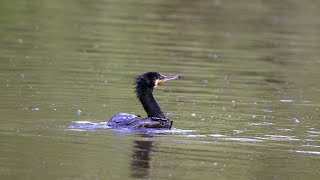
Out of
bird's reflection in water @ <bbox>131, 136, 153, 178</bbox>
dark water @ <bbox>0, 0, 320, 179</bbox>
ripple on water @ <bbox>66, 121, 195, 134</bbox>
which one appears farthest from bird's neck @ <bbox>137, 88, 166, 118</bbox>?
bird's reflection in water @ <bbox>131, 136, 153, 178</bbox>

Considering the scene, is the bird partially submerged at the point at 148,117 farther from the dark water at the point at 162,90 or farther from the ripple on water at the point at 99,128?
the dark water at the point at 162,90

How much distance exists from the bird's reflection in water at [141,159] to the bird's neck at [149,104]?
1.56 meters

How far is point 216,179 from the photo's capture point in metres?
11.1

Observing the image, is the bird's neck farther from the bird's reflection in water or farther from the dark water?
the bird's reflection in water

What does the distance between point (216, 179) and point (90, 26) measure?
1725 centimetres

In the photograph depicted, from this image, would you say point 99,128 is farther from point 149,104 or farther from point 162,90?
point 162,90

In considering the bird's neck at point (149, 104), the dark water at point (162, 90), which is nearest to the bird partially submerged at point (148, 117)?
the bird's neck at point (149, 104)

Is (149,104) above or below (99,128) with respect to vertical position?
above

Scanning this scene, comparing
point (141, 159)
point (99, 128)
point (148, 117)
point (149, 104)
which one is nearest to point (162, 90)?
point (149, 104)

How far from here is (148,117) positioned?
48.5 feet

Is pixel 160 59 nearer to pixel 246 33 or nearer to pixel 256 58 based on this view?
pixel 256 58

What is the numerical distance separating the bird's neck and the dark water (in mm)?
397

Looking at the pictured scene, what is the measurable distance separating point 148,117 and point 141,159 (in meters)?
2.76

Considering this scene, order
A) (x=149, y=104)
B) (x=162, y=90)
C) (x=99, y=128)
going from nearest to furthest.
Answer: (x=99, y=128) → (x=149, y=104) → (x=162, y=90)
